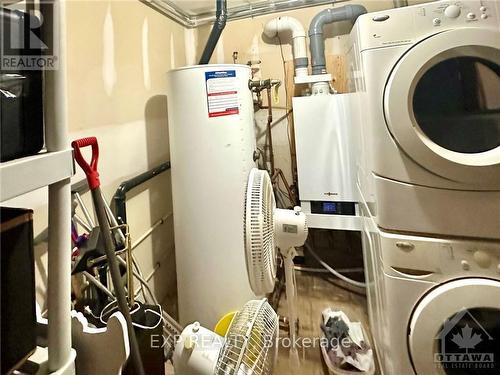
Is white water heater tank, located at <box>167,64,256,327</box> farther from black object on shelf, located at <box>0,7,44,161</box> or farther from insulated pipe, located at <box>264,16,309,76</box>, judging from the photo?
black object on shelf, located at <box>0,7,44,161</box>

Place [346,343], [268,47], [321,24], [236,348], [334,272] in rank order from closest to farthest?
[236,348], [346,343], [321,24], [334,272], [268,47]

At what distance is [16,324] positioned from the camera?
1.49 ft

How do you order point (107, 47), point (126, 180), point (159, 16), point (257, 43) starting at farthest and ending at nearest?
point (257, 43)
point (159, 16)
point (126, 180)
point (107, 47)

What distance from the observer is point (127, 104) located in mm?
1578

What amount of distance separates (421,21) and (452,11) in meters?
0.09

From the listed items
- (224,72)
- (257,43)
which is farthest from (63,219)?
(257,43)

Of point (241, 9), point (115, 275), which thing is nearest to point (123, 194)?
point (115, 275)

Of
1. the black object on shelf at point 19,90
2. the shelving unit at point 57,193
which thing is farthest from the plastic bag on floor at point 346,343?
the black object on shelf at point 19,90

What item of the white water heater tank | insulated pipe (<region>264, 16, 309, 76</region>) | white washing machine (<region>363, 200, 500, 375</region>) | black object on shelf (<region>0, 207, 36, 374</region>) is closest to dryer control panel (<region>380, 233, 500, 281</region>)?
white washing machine (<region>363, 200, 500, 375</region>)

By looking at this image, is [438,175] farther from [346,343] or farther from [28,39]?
[28,39]

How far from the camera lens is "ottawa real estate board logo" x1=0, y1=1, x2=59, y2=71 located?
41cm

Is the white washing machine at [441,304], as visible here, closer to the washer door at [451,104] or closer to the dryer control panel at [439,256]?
the dryer control panel at [439,256]

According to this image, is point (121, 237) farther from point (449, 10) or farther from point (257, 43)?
point (257, 43)

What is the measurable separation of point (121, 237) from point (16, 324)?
74 cm
